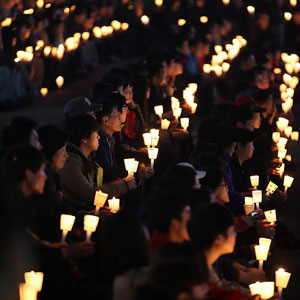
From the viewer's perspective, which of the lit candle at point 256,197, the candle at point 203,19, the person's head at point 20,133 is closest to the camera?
the person's head at point 20,133

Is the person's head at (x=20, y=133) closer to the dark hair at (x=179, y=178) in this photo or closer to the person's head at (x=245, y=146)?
the dark hair at (x=179, y=178)

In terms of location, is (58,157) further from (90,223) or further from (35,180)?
(35,180)

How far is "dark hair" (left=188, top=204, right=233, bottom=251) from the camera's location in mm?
6246

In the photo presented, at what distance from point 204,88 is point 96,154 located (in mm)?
6697

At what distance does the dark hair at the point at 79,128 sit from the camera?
8.68 metres

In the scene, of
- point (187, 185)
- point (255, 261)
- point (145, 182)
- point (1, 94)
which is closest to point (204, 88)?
point (1, 94)

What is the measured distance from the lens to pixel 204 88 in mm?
16094

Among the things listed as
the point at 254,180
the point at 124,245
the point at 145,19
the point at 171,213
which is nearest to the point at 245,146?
the point at 254,180

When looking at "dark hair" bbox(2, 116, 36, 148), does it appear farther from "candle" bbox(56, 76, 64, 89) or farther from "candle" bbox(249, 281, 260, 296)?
"candle" bbox(56, 76, 64, 89)

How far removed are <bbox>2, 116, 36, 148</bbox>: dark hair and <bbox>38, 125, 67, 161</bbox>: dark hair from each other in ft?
0.32

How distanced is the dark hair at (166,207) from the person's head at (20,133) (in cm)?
158

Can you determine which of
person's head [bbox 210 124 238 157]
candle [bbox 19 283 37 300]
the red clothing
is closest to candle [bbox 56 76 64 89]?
person's head [bbox 210 124 238 157]

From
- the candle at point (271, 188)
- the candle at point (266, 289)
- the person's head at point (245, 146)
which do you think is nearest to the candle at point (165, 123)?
the person's head at point (245, 146)

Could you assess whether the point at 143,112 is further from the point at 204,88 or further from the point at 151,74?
the point at 204,88
